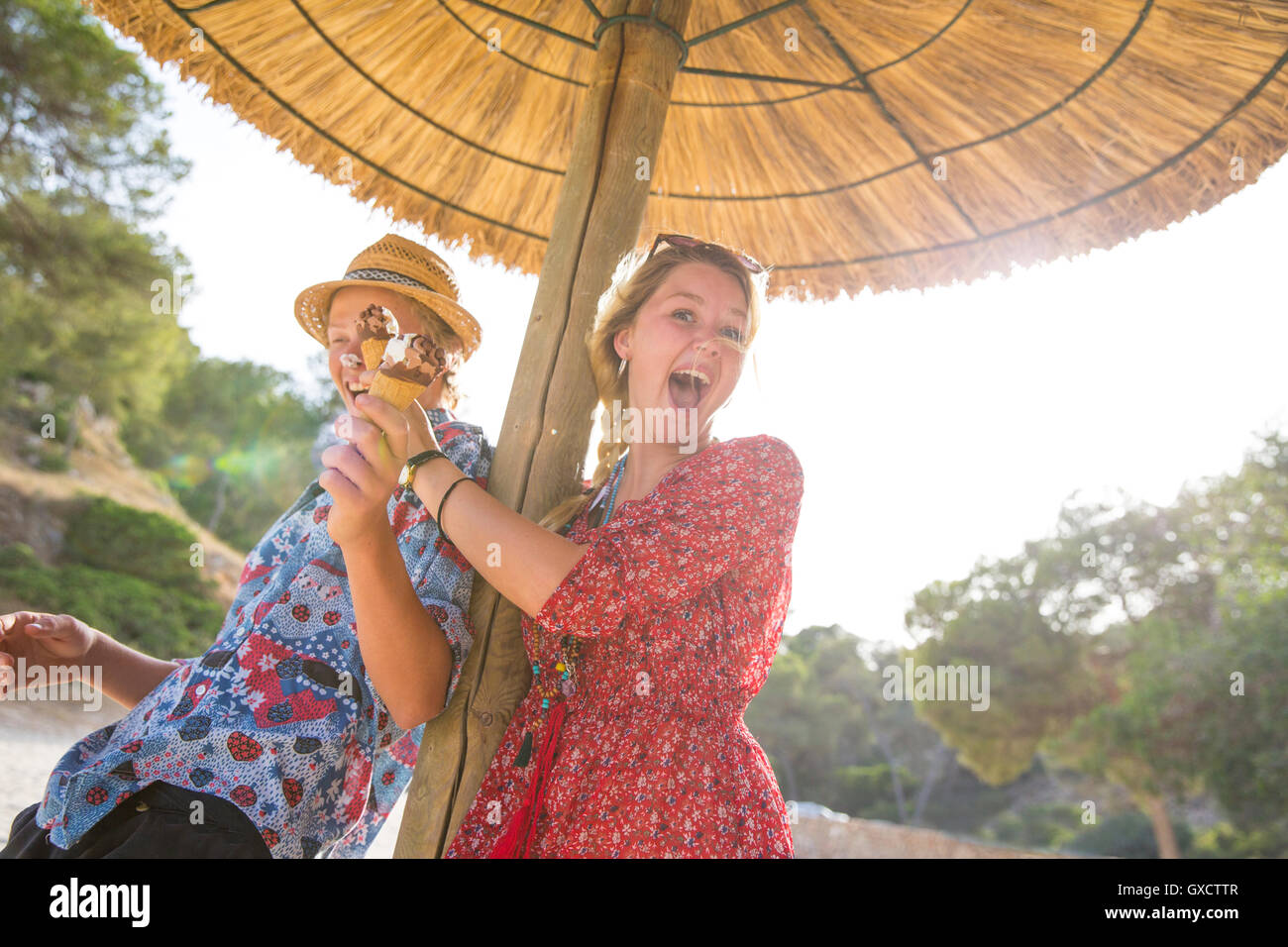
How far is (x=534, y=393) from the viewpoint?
195cm

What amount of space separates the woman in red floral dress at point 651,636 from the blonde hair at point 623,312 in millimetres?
113

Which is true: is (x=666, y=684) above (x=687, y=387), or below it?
below

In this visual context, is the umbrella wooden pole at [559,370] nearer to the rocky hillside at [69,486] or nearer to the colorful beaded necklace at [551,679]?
the colorful beaded necklace at [551,679]

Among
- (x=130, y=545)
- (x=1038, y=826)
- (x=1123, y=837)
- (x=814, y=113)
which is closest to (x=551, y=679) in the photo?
(x=814, y=113)

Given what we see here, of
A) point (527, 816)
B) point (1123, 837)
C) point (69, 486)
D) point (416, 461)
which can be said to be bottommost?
point (1123, 837)

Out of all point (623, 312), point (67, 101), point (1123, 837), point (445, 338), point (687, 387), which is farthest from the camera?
point (1123, 837)

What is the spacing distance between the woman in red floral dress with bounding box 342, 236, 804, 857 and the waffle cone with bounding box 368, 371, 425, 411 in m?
0.04

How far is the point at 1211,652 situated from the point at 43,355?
24831 millimetres

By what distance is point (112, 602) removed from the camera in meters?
14.7

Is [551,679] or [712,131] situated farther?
[712,131]

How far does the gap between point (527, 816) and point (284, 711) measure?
499 millimetres

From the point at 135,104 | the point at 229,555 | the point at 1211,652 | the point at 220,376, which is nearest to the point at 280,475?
the point at 220,376

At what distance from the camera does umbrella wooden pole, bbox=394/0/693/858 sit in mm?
1683

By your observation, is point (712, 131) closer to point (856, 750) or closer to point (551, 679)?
point (551, 679)
